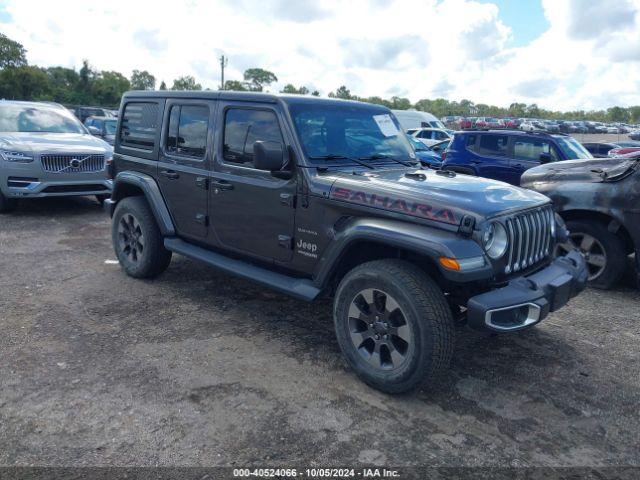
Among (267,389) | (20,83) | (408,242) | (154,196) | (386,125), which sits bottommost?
(267,389)

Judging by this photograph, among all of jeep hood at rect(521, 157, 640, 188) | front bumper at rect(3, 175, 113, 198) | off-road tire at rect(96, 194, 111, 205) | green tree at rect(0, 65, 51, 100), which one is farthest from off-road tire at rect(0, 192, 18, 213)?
green tree at rect(0, 65, 51, 100)

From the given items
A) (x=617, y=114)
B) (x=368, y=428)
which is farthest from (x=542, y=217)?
(x=617, y=114)

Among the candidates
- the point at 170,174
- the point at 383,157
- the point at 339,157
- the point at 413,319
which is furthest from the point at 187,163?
the point at 413,319

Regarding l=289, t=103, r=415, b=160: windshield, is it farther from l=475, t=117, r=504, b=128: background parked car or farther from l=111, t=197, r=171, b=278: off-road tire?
l=475, t=117, r=504, b=128: background parked car

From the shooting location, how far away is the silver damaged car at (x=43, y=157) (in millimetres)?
7965

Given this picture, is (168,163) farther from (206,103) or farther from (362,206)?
(362,206)

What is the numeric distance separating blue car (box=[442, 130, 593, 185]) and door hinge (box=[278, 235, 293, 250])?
544 cm

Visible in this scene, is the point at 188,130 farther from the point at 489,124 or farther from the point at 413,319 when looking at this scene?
the point at 489,124

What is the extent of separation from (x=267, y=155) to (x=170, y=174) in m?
1.62

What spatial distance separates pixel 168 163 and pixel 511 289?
328 centimetres

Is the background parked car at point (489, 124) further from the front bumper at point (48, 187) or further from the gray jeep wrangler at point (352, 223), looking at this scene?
the gray jeep wrangler at point (352, 223)

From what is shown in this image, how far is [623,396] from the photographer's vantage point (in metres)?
3.43

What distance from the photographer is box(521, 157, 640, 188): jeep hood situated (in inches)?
211

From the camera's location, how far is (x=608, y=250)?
534 cm
